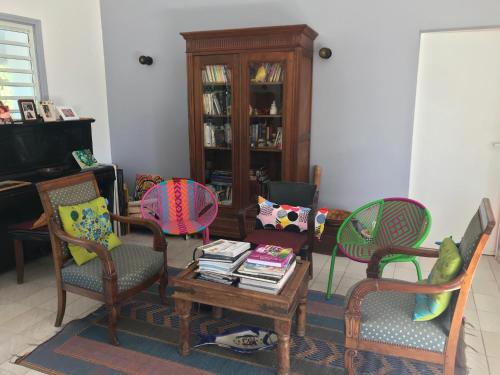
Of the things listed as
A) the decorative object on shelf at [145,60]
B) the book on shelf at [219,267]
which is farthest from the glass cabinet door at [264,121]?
the book on shelf at [219,267]

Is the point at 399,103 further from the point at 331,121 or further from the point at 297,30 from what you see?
the point at 297,30

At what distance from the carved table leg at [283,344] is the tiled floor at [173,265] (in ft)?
3.18

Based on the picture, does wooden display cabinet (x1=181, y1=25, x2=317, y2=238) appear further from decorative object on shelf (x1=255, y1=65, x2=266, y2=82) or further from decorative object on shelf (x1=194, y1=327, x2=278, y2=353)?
decorative object on shelf (x1=194, y1=327, x2=278, y2=353)

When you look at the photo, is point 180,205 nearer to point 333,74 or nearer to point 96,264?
point 96,264

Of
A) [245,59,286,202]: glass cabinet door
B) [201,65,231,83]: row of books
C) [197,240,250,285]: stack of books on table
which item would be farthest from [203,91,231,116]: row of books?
[197,240,250,285]: stack of books on table

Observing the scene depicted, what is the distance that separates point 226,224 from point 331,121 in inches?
54.0

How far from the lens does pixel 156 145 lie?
452cm

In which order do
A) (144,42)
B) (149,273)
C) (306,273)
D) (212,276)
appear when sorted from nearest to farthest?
(212,276)
(306,273)
(149,273)
(144,42)

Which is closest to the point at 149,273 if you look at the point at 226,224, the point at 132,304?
the point at 132,304

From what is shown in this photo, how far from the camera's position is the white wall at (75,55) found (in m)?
3.81

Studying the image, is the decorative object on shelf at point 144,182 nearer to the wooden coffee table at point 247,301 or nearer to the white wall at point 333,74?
the white wall at point 333,74

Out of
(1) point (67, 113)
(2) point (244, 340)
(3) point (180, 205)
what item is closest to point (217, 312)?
(2) point (244, 340)

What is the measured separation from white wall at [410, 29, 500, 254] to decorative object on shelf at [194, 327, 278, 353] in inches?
82.2

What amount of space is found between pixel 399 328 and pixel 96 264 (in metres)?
1.72
